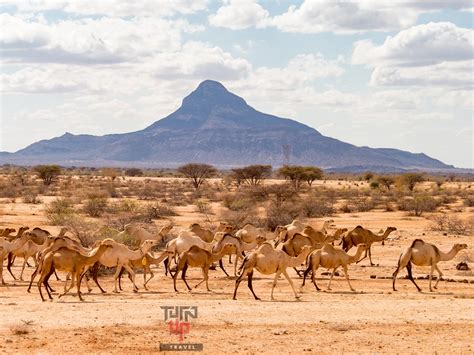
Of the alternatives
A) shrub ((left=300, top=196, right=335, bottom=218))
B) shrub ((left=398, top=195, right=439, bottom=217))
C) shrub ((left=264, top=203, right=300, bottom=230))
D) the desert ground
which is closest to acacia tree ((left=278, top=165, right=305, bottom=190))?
shrub ((left=398, top=195, right=439, bottom=217))

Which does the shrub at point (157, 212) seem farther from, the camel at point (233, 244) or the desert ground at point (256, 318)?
the desert ground at point (256, 318)

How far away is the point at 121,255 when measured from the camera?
19.1 metres

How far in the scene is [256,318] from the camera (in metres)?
15.2

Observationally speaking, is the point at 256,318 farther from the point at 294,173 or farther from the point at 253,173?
the point at 253,173

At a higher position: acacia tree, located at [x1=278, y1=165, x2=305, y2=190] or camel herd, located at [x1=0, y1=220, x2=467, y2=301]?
acacia tree, located at [x1=278, y1=165, x2=305, y2=190]

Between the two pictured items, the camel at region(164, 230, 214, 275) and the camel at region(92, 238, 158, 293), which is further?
the camel at region(164, 230, 214, 275)

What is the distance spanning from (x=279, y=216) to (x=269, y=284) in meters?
17.5

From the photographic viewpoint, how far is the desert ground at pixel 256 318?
1320cm

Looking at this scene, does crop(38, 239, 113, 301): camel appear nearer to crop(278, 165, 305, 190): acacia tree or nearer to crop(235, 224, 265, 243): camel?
crop(235, 224, 265, 243): camel

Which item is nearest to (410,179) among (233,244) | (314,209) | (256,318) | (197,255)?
(314,209)

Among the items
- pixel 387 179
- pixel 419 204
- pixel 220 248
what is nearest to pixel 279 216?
pixel 419 204

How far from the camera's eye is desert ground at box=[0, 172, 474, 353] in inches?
520

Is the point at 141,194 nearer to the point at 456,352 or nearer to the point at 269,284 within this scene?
the point at 269,284

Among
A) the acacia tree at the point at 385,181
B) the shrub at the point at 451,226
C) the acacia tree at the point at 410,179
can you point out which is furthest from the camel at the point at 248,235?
the acacia tree at the point at 385,181
